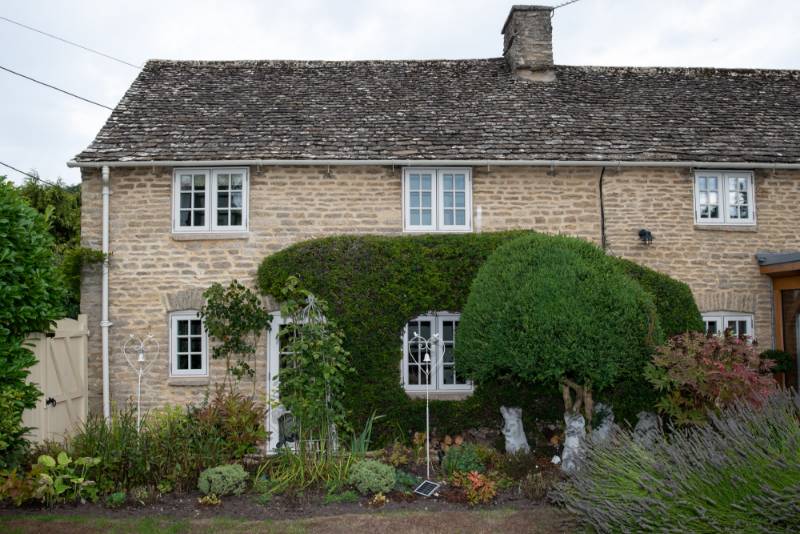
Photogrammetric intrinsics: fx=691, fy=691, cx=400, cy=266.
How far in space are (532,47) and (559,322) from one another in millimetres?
8790

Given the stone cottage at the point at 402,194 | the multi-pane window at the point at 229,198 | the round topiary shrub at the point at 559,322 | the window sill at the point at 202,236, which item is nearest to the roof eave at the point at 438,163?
the stone cottage at the point at 402,194

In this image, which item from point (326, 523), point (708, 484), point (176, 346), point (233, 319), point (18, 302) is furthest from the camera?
point (176, 346)

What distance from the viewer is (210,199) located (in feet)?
42.0

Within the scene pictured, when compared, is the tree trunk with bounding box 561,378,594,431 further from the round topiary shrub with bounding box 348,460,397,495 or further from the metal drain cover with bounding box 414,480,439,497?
the round topiary shrub with bounding box 348,460,397,495

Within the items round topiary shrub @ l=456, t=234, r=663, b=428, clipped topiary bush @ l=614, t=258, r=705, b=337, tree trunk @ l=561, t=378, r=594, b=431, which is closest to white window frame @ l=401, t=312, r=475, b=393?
round topiary shrub @ l=456, t=234, r=663, b=428

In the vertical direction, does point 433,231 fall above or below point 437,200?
below

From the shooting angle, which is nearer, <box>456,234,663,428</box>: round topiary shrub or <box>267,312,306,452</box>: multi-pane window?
<box>456,234,663,428</box>: round topiary shrub

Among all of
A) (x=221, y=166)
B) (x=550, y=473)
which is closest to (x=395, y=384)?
(x=550, y=473)

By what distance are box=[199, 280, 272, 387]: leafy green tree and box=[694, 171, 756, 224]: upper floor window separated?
8.51 metres

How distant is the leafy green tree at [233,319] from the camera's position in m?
11.7

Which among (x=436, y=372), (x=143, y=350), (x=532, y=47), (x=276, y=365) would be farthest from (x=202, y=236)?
(x=532, y=47)

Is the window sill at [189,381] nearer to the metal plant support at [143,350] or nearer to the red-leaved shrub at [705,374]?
the metal plant support at [143,350]

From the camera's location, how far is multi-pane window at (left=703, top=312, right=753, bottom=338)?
13188 mm

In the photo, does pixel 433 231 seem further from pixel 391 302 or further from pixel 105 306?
pixel 105 306
